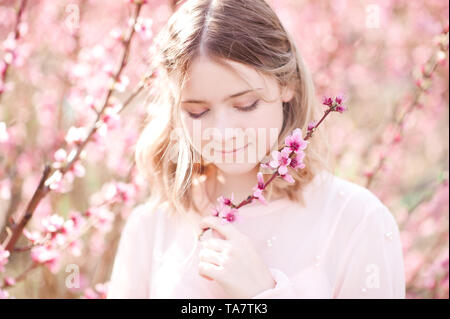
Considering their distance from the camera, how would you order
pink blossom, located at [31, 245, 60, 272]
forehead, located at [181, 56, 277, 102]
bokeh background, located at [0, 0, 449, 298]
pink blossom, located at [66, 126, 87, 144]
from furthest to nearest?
bokeh background, located at [0, 0, 449, 298], pink blossom, located at [31, 245, 60, 272], pink blossom, located at [66, 126, 87, 144], forehead, located at [181, 56, 277, 102]

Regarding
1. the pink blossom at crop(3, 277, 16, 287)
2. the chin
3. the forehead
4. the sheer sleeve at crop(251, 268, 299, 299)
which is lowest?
the pink blossom at crop(3, 277, 16, 287)

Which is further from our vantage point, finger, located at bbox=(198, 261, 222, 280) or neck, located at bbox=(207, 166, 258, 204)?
neck, located at bbox=(207, 166, 258, 204)

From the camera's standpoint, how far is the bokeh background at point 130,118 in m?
1.60

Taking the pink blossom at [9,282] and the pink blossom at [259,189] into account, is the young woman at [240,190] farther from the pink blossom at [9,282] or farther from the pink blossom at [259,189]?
the pink blossom at [9,282]

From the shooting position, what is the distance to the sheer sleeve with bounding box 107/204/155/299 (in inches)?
49.1

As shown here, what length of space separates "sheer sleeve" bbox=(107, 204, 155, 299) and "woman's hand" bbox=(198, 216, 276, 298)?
0.29m

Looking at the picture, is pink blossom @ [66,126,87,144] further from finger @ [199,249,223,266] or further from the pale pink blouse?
finger @ [199,249,223,266]

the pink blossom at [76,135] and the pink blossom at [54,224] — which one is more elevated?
the pink blossom at [76,135]

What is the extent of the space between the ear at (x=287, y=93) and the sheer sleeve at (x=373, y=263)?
296 millimetres

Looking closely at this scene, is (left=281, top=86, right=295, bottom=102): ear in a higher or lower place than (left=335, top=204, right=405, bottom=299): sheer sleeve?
higher

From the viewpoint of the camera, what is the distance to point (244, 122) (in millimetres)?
982

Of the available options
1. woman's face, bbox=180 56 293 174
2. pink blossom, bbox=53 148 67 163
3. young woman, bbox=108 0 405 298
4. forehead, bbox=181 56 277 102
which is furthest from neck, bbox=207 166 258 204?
pink blossom, bbox=53 148 67 163

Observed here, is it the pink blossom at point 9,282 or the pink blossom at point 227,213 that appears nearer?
the pink blossom at point 227,213

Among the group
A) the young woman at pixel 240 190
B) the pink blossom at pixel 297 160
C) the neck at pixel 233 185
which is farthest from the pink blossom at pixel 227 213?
the neck at pixel 233 185
